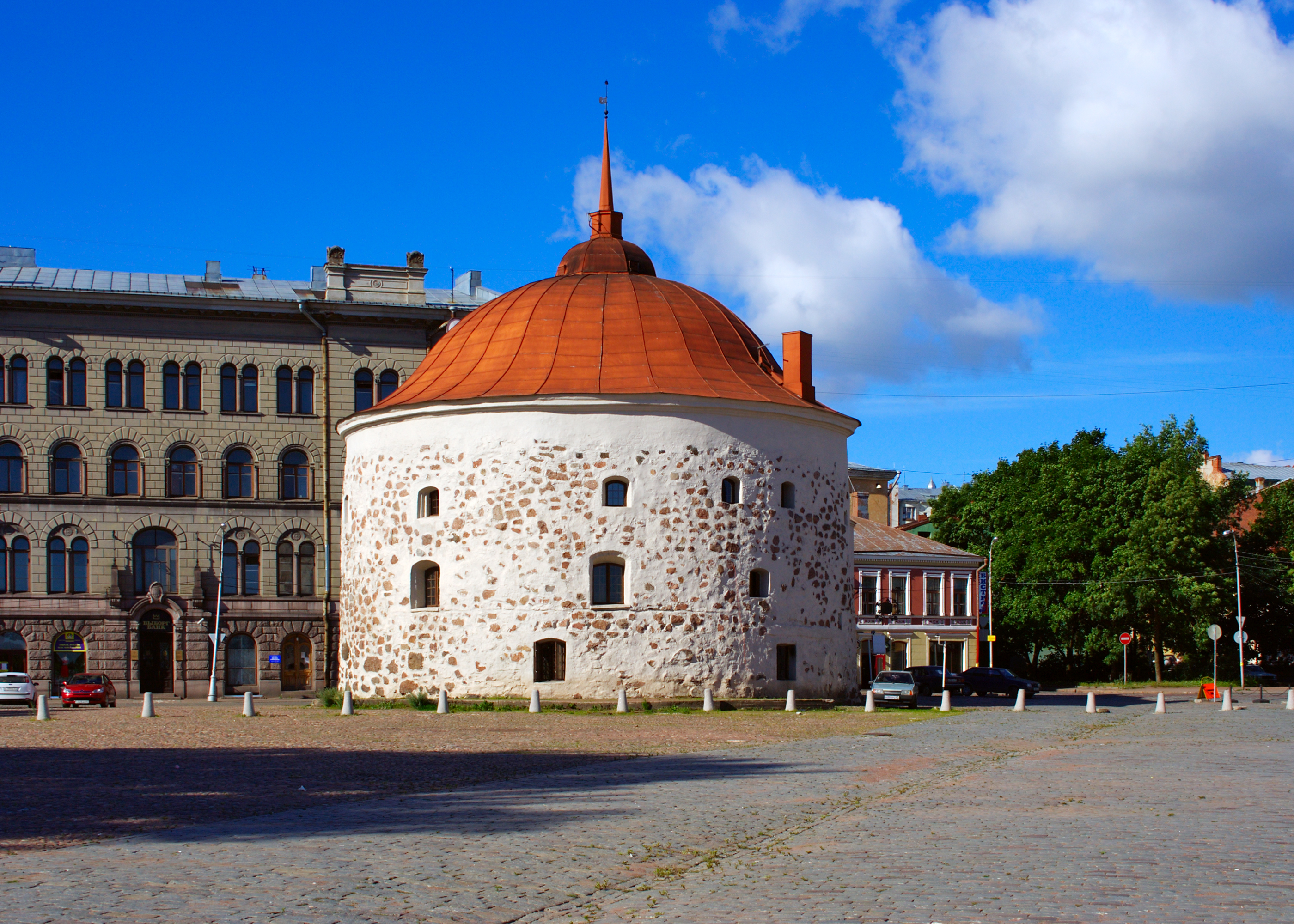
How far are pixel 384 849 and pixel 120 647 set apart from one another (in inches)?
1514

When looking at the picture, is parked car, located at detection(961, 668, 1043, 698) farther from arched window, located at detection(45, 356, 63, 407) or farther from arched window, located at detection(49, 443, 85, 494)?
arched window, located at detection(45, 356, 63, 407)

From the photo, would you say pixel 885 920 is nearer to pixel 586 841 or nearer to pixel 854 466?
pixel 586 841

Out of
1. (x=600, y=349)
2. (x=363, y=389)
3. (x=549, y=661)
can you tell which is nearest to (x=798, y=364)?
(x=600, y=349)

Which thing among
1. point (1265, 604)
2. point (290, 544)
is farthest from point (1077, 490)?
point (290, 544)

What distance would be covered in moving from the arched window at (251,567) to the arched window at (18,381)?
356 inches

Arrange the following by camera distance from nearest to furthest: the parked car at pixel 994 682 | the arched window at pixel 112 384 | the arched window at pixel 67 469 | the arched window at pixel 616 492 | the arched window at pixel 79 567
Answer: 1. the arched window at pixel 616 492
2. the arched window at pixel 79 567
3. the arched window at pixel 67 469
4. the arched window at pixel 112 384
5. the parked car at pixel 994 682

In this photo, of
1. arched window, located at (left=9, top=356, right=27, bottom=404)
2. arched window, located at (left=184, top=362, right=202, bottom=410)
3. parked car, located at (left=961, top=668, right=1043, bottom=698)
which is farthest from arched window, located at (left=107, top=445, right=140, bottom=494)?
parked car, located at (left=961, top=668, right=1043, bottom=698)

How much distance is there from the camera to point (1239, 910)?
8.41m

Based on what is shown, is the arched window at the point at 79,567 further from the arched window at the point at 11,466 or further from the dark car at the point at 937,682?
the dark car at the point at 937,682

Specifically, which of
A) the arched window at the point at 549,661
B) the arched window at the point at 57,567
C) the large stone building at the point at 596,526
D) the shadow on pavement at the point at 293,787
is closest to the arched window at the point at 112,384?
the arched window at the point at 57,567

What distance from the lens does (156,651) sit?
46.3 m

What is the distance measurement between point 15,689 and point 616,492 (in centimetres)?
1872

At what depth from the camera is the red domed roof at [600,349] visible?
34.8m

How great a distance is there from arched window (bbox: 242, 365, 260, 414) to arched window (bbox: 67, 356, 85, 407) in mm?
5361
